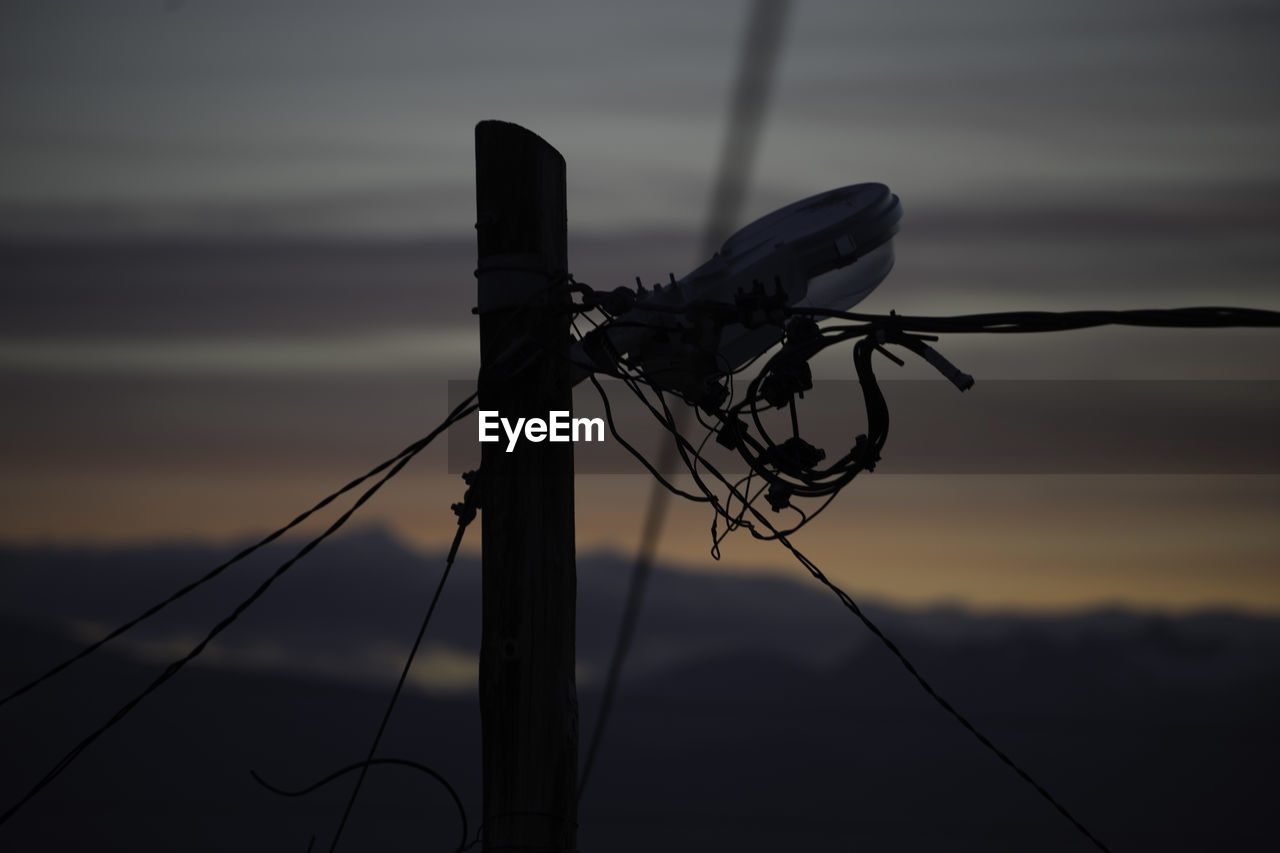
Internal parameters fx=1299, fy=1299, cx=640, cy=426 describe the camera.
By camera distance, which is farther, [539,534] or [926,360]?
[539,534]

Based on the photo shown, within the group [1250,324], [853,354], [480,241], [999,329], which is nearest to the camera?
[1250,324]

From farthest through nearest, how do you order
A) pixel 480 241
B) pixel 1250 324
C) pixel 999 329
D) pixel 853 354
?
pixel 480 241 < pixel 853 354 < pixel 999 329 < pixel 1250 324

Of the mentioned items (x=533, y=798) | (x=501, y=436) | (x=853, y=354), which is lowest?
(x=533, y=798)

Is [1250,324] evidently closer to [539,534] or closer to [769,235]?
[769,235]

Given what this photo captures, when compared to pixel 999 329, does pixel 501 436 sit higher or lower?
lower

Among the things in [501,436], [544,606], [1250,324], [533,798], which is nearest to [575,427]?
[501,436]

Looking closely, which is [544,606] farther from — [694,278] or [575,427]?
[694,278]
